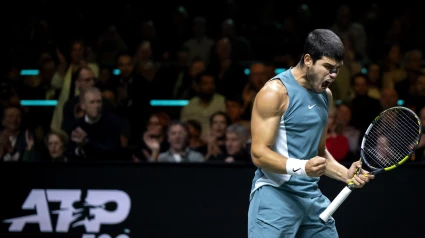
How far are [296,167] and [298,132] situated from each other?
30 centimetres

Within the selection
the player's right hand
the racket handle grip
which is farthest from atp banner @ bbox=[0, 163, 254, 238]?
the player's right hand

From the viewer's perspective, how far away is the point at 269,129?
4.51 m

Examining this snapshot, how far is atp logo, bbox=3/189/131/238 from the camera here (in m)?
6.82

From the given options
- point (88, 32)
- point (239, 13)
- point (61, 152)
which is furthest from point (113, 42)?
point (61, 152)

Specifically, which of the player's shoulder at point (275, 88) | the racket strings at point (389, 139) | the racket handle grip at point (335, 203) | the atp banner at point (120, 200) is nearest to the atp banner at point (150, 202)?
the atp banner at point (120, 200)

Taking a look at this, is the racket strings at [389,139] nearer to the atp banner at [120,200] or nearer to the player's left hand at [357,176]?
the player's left hand at [357,176]

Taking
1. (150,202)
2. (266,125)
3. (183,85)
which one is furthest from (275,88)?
(183,85)

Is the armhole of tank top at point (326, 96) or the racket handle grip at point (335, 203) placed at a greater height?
the armhole of tank top at point (326, 96)

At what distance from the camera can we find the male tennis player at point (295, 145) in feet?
14.7

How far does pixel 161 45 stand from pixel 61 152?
332 centimetres

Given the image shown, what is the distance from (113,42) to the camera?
10.5 m

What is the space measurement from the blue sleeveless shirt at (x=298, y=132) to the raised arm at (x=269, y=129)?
0.06 m

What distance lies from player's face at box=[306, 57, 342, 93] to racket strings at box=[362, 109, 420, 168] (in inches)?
19.8

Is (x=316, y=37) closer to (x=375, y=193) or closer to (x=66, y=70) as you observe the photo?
(x=375, y=193)
